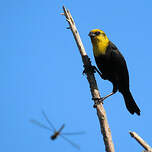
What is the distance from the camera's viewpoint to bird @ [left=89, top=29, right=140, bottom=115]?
256 inches

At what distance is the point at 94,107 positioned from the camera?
5285 mm

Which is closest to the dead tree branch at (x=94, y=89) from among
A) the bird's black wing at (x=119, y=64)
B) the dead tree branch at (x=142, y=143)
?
the dead tree branch at (x=142, y=143)

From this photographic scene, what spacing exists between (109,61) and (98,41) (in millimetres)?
505

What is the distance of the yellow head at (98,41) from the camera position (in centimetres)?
649

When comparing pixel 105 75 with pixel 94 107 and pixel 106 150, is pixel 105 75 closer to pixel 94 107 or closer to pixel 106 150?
pixel 94 107

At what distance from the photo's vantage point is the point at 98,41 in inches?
258

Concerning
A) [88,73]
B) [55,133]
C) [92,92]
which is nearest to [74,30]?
[88,73]

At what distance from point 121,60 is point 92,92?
1673mm

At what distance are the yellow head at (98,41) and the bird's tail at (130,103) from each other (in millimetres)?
1292

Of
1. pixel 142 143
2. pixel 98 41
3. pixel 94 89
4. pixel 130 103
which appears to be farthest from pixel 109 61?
pixel 142 143

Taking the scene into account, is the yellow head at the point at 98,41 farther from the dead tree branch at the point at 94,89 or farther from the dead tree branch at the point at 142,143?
the dead tree branch at the point at 142,143

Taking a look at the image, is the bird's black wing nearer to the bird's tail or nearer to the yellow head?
the yellow head

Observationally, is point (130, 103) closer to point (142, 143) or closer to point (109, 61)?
point (109, 61)

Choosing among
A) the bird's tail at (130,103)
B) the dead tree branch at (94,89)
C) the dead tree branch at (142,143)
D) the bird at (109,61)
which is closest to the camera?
the dead tree branch at (142,143)
